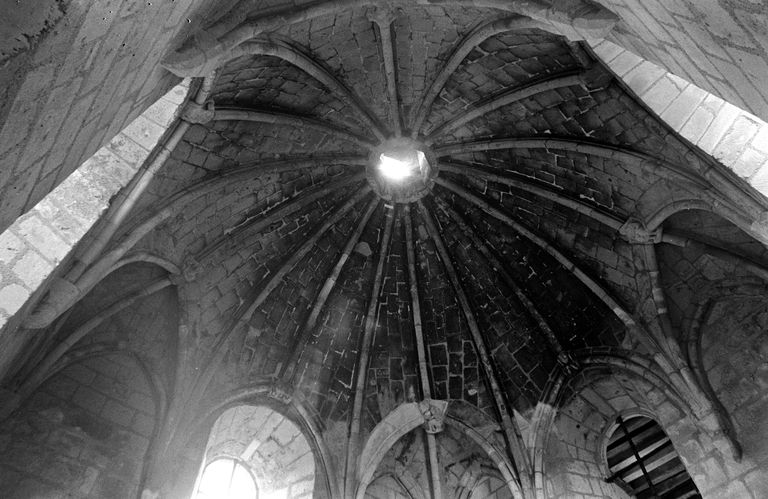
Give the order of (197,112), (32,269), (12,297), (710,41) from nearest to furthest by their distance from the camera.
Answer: (710,41)
(12,297)
(32,269)
(197,112)

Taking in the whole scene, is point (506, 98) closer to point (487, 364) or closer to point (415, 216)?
point (415, 216)

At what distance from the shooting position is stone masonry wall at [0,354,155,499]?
7.61 meters

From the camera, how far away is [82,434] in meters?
8.20

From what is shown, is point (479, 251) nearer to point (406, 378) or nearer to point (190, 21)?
point (406, 378)

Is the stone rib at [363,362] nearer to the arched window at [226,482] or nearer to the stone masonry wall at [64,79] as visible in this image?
the arched window at [226,482]

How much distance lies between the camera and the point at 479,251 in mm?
11773

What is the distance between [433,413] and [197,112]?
6.09 meters

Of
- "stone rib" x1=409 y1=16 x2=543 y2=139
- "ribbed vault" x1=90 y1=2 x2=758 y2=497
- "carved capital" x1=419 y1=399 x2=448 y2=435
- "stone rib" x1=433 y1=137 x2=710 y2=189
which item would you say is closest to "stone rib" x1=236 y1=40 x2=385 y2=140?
"ribbed vault" x1=90 y1=2 x2=758 y2=497

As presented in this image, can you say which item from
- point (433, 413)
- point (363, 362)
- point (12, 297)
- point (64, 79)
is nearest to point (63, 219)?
point (12, 297)

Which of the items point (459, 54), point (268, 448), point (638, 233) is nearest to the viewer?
point (459, 54)

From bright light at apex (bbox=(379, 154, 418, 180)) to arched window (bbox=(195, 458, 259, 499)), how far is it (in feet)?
17.7

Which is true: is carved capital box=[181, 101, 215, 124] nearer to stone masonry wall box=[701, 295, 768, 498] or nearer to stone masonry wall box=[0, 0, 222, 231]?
stone masonry wall box=[0, 0, 222, 231]

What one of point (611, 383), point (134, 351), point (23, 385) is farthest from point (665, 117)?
point (23, 385)

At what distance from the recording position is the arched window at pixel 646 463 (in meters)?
9.48
